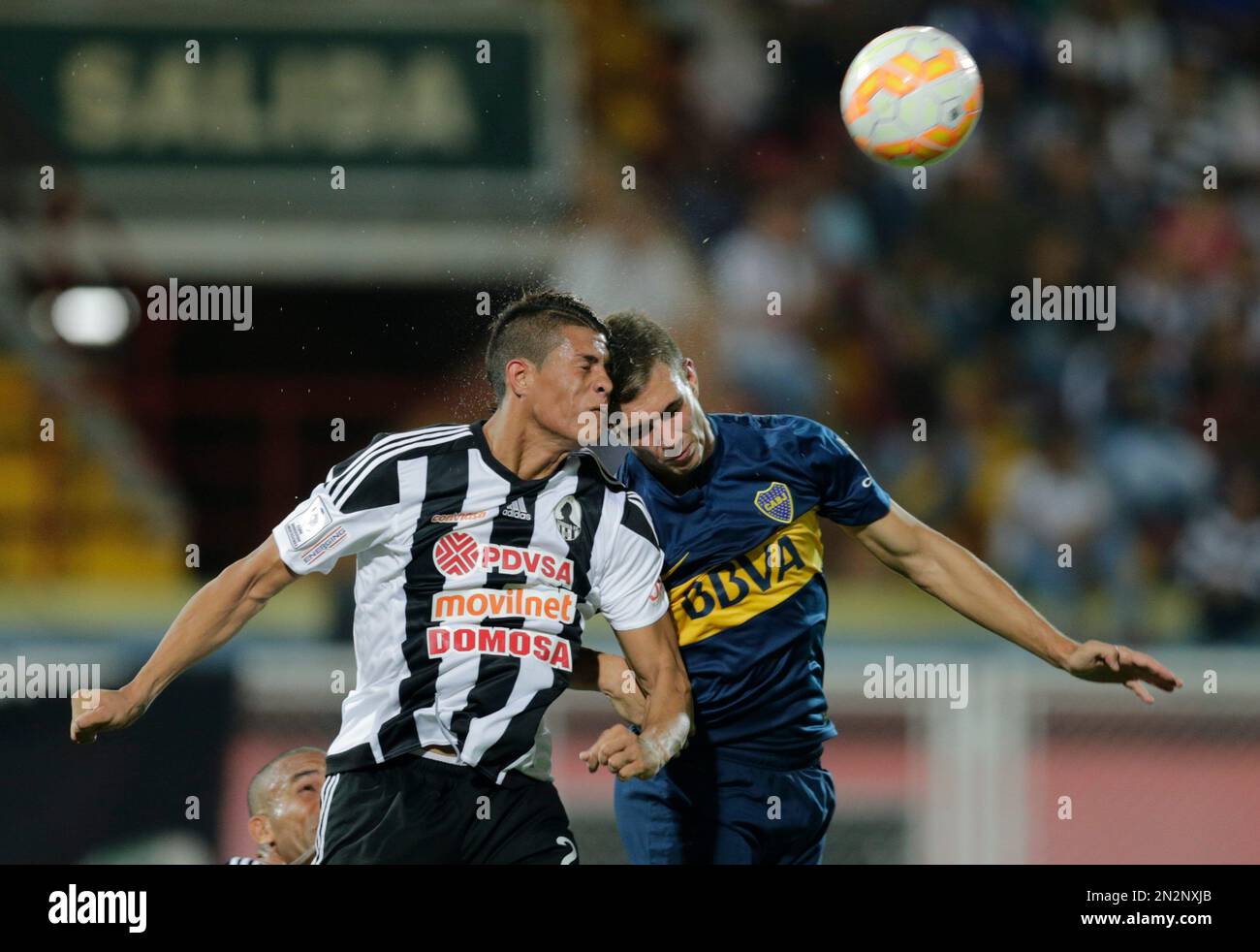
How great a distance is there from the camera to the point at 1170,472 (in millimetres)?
7344

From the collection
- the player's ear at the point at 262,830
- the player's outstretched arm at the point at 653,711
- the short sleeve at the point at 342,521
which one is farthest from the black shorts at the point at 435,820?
the player's ear at the point at 262,830

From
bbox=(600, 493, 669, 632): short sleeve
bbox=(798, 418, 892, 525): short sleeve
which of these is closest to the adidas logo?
bbox=(600, 493, 669, 632): short sleeve

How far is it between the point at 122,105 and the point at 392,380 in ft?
6.60

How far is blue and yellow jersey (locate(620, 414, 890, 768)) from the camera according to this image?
396 cm

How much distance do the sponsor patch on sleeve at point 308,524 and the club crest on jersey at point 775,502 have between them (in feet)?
3.67

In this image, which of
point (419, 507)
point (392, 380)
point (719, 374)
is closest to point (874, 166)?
point (719, 374)

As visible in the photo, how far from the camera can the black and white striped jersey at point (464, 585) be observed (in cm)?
352

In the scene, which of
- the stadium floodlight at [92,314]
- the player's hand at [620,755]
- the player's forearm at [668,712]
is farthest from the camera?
the stadium floodlight at [92,314]

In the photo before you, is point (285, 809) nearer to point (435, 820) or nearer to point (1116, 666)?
point (435, 820)

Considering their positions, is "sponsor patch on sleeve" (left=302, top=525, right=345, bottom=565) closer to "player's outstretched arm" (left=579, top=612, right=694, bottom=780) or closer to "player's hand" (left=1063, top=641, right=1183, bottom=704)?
"player's outstretched arm" (left=579, top=612, right=694, bottom=780)

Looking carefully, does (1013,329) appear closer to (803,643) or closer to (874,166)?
(874,166)

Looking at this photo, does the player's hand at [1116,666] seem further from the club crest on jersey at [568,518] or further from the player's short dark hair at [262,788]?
the player's short dark hair at [262,788]

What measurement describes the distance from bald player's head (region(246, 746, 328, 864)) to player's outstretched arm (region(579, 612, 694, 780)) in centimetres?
111

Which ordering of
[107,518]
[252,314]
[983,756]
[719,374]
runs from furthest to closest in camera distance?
[252,314], [107,518], [719,374], [983,756]
